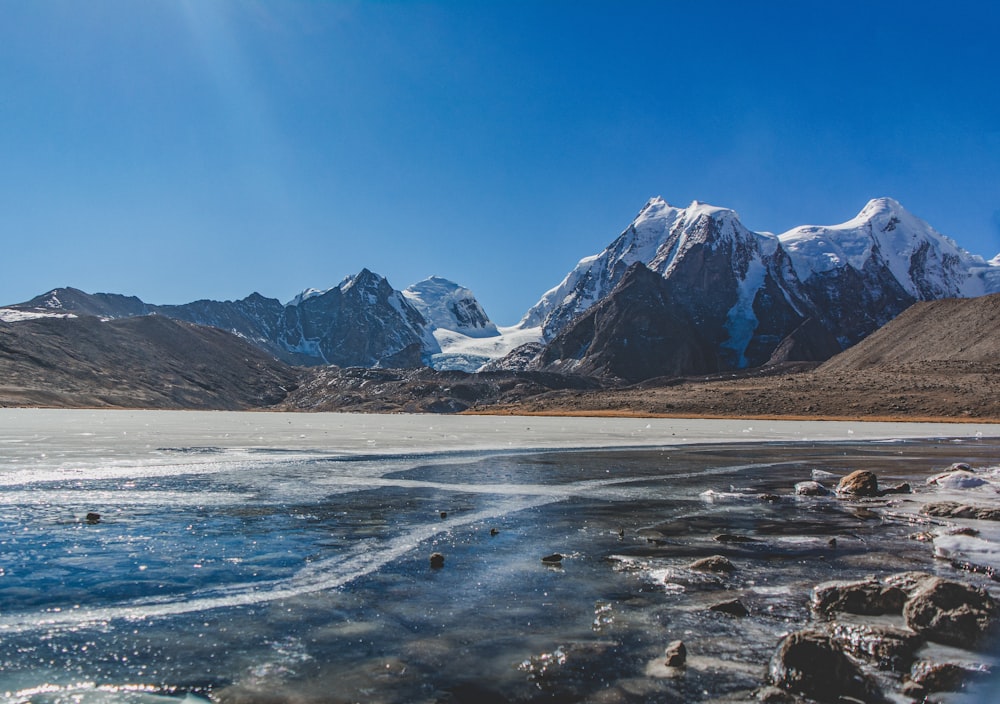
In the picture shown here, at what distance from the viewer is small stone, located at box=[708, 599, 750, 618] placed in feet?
39.4

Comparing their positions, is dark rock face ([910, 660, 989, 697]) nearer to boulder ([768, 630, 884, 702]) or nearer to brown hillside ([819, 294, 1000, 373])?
boulder ([768, 630, 884, 702])

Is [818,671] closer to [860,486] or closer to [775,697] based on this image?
[775,697]

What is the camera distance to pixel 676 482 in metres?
31.8

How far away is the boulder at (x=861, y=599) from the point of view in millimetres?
12125

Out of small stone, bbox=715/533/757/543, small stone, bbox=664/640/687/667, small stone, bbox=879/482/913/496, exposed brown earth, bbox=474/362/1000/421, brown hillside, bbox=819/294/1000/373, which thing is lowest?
small stone, bbox=879/482/913/496

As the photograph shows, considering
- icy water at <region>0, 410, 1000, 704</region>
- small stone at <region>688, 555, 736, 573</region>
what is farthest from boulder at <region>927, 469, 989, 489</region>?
small stone at <region>688, 555, 736, 573</region>

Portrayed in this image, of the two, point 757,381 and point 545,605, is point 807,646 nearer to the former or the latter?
point 545,605

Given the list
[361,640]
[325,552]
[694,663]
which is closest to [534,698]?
[694,663]

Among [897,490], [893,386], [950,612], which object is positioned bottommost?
[897,490]

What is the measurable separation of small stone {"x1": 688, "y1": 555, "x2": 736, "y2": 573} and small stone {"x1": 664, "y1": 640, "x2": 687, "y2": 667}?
17.4ft

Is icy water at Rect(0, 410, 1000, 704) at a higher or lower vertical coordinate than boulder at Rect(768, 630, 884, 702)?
lower

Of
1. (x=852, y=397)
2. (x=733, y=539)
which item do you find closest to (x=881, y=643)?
(x=733, y=539)

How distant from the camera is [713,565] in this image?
1518cm

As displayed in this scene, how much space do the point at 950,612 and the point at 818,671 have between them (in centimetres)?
387
